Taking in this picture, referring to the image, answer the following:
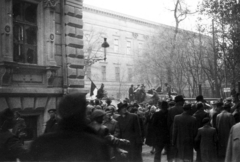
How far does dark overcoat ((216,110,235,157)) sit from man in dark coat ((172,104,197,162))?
1.03m

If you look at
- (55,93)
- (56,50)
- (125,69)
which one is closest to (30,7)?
(56,50)

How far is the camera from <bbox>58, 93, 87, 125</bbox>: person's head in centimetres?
343

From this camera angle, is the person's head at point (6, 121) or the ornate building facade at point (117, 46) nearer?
the person's head at point (6, 121)

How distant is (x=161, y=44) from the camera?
39.0m

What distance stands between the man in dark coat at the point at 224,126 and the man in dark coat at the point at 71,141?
7.31 metres

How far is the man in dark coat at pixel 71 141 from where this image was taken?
3.35m

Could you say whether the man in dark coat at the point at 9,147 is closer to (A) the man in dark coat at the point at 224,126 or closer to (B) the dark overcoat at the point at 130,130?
(B) the dark overcoat at the point at 130,130

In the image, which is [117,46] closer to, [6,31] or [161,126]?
[6,31]

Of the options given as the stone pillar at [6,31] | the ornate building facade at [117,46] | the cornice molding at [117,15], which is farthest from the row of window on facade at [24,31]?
the cornice molding at [117,15]

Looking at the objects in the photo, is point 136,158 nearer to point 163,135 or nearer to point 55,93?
point 163,135

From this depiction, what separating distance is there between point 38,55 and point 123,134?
248 inches

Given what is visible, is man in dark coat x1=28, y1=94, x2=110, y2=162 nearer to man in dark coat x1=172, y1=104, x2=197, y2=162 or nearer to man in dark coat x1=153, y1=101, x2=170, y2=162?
man in dark coat x1=172, y1=104, x2=197, y2=162

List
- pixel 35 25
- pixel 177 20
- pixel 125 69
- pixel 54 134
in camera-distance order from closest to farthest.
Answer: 1. pixel 54 134
2. pixel 35 25
3. pixel 177 20
4. pixel 125 69

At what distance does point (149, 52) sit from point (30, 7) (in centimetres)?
2796
